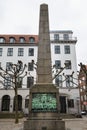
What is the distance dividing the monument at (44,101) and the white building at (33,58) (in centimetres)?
2507

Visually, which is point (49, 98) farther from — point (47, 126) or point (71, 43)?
point (71, 43)

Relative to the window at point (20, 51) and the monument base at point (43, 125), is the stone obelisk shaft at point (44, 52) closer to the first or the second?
the monument base at point (43, 125)

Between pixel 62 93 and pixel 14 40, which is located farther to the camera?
pixel 14 40

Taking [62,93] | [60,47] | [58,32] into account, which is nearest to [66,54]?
[60,47]

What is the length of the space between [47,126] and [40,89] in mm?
2394

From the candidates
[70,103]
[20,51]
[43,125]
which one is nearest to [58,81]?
[70,103]

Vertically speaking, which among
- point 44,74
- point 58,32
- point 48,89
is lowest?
point 48,89

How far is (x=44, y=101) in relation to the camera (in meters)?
12.2

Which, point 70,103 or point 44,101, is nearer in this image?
point 44,101

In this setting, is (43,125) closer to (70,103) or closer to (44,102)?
(44,102)

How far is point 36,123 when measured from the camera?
11.7 m

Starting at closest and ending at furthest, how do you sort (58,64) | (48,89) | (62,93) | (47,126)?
(47,126)
(48,89)
(62,93)
(58,64)

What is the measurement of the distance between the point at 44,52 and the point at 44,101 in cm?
368

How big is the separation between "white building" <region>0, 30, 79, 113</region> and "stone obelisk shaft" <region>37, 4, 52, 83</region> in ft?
81.4
